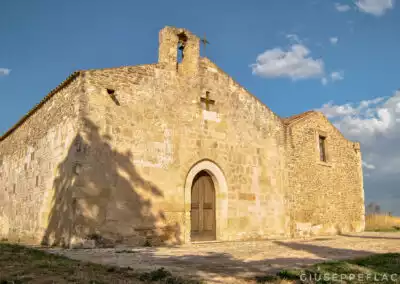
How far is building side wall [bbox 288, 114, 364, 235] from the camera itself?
13617 millimetres

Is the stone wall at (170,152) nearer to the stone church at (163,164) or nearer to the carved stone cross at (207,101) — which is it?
the stone church at (163,164)

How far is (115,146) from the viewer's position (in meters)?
9.36

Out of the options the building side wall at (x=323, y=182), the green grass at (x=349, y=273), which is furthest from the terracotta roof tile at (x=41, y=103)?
the building side wall at (x=323, y=182)

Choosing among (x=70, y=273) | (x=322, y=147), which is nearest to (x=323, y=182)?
(x=322, y=147)

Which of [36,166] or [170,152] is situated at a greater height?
[170,152]

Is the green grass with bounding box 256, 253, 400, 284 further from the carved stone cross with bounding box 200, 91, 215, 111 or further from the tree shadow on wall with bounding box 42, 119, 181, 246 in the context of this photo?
the carved stone cross with bounding box 200, 91, 215, 111

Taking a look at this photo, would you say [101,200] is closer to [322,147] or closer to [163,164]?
[163,164]

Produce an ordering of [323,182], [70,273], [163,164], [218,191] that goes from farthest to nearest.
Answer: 1. [323,182]
2. [218,191]
3. [163,164]
4. [70,273]

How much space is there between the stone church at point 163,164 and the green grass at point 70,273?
3.27m

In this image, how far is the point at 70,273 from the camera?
4.61 m

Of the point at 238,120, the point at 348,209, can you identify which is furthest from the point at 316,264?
the point at 348,209

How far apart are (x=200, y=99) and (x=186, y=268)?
22.6ft

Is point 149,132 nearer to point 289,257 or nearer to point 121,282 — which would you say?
point 289,257

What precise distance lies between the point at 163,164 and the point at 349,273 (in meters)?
5.87
